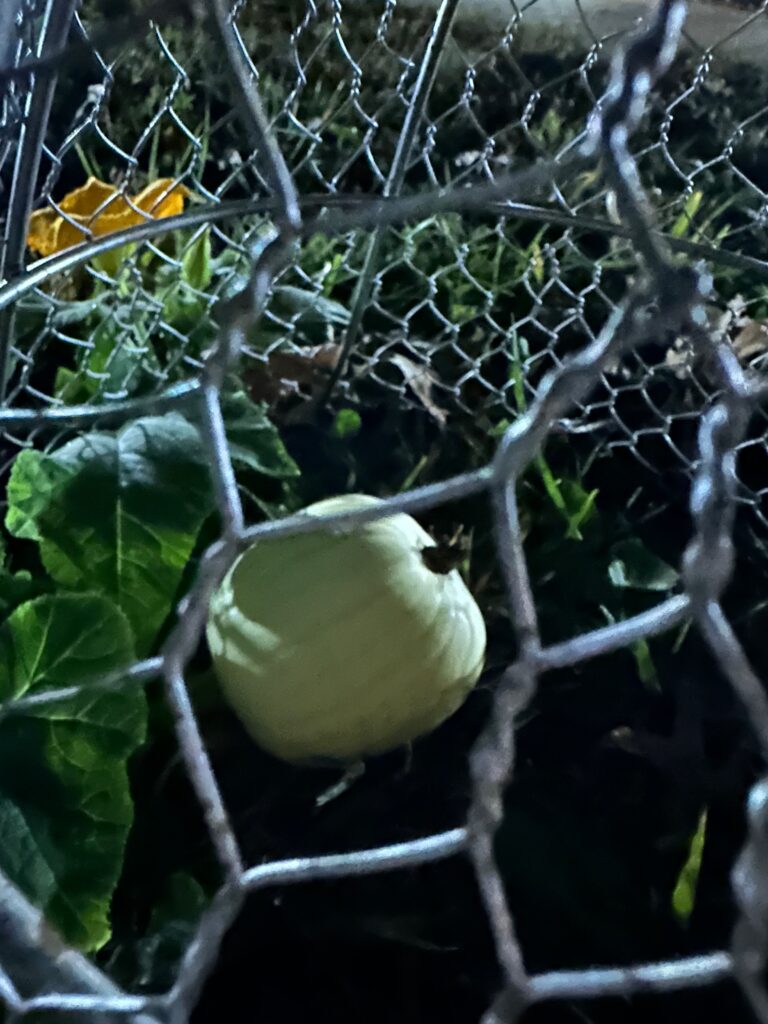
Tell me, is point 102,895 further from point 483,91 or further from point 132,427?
point 483,91

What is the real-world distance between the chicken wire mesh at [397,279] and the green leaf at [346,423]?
0.13ft

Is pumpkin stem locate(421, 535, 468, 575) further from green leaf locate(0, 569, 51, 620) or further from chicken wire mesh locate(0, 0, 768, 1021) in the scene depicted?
green leaf locate(0, 569, 51, 620)

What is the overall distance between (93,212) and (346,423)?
0.80 feet

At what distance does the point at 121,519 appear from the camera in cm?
53

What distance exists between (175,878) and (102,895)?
68 millimetres

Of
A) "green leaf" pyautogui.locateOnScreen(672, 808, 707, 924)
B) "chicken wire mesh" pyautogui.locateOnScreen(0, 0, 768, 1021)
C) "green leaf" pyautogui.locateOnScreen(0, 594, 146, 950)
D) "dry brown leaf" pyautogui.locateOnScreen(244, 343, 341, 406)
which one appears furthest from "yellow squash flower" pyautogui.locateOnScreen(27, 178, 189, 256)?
"green leaf" pyautogui.locateOnScreen(672, 808, 707, 924)

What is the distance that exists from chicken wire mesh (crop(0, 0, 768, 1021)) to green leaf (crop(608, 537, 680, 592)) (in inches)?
2.5

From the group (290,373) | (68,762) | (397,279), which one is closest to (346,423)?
(290,373)

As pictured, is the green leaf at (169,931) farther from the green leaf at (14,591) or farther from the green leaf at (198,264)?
the green leaf at (198,264)

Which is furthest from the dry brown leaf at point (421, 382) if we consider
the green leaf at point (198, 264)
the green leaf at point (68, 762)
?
the green leaf at point (68, 762)

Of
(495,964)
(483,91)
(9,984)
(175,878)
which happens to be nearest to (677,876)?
(495,964)

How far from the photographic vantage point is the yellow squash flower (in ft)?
2.53

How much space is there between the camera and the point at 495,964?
0.50 meters

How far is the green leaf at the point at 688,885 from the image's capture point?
51cm
